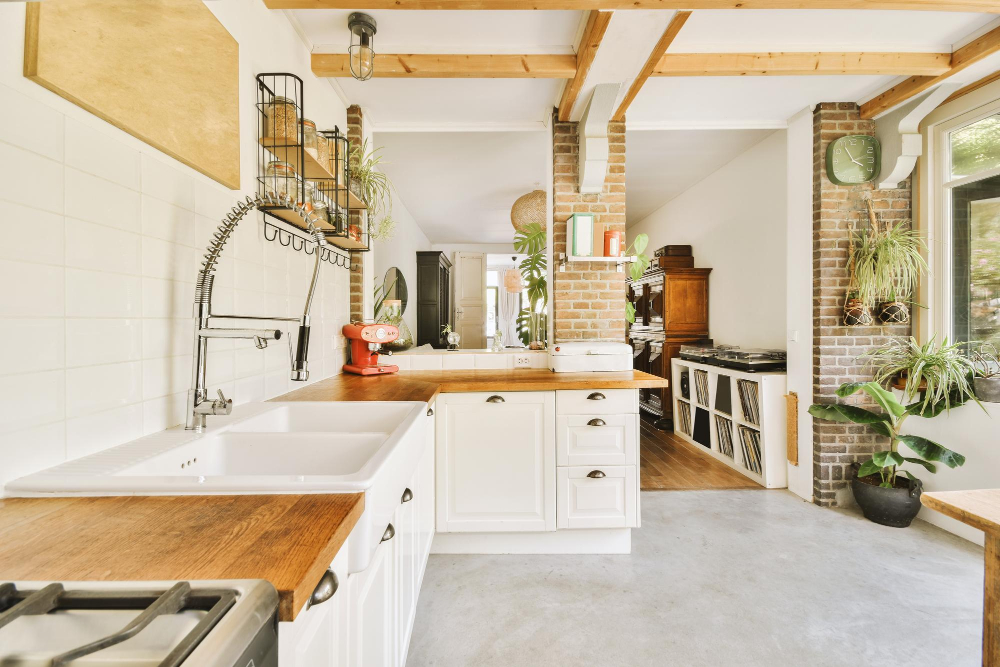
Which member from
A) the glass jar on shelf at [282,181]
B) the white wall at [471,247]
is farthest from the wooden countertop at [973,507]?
the white wall at [471,247]

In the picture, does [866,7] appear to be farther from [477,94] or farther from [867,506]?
[867,506]

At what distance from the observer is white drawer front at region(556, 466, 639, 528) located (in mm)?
2264

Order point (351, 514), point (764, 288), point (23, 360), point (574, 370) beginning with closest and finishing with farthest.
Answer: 1. point (351, 514)
2. point (23, 360)
3. point (574, 370)
4. point (764, 288)

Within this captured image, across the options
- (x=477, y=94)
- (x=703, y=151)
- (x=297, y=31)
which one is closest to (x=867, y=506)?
(x=703, y=151)

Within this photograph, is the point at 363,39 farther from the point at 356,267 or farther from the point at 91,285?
the point at 91,285

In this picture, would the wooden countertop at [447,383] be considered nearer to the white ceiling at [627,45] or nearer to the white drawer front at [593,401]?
the white drawer front at [593,401]

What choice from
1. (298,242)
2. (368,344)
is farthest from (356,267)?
(298,242)

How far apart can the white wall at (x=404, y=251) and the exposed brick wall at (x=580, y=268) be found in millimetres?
1963

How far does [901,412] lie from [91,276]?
352 centimetres

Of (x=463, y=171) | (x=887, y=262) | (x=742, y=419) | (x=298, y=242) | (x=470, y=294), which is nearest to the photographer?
(x=298, y=242)

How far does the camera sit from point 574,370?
8.25 ft

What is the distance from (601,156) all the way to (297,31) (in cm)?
165

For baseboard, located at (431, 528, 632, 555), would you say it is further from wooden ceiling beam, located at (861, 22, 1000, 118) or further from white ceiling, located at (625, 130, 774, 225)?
wooden ceiling beam, located at (861, 22, 1000, 118)

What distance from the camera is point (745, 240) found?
13.6 ft
